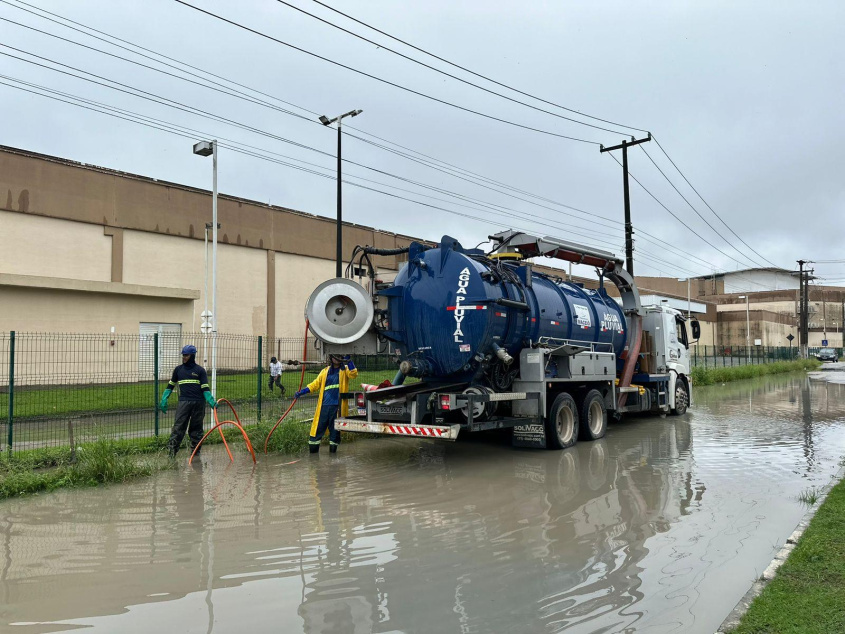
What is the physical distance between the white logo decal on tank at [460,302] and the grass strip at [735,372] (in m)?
20.9

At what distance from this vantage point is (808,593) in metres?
4.45

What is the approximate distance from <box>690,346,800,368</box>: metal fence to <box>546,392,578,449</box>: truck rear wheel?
2900cm

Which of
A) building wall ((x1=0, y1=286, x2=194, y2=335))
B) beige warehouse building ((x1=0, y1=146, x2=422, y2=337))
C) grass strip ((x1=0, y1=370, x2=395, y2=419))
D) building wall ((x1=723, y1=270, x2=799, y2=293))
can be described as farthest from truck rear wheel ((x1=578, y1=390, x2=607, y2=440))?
building wall ((x1=723, y1=270, x2=799, y2=293))

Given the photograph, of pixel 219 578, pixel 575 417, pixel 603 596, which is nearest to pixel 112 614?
pixel 219 578

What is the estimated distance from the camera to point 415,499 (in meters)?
7.88

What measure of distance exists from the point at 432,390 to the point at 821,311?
328ft

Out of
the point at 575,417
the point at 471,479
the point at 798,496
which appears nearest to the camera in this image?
the point at 798,496

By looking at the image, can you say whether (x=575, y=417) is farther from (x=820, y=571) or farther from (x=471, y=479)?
(x=820, y=571)

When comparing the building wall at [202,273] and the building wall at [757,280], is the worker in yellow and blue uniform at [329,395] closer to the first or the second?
the building wall at [202,273]

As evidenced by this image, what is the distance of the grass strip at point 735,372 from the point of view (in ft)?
101

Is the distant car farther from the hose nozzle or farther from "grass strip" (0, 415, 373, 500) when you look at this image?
"grass strip" (0, 415, 373, 500)

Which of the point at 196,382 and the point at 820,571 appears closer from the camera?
the point at 820,571

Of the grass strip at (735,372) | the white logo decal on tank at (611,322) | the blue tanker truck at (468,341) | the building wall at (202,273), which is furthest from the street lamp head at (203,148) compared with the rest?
the grass strip at (735,372)

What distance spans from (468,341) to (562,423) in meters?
2.99
